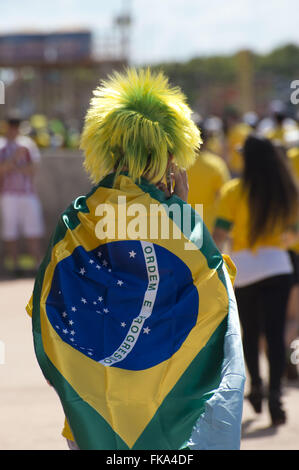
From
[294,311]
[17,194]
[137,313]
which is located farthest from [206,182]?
[17,194]

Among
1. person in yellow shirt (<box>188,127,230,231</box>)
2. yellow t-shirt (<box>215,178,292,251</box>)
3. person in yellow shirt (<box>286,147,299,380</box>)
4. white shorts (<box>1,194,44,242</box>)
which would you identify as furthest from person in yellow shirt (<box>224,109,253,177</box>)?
yellow t-shirt (<box>215,178,292,251</box>)

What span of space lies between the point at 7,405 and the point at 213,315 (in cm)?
303

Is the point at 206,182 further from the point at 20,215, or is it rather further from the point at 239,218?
the point at 20,215

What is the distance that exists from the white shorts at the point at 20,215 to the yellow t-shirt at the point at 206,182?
14.3ft

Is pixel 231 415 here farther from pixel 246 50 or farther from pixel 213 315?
pixel 246 50

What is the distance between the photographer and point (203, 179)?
7.27 meters

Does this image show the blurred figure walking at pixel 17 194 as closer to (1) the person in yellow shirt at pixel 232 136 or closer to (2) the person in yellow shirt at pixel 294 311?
(1) the person in yellow shirt at pixel 232 136

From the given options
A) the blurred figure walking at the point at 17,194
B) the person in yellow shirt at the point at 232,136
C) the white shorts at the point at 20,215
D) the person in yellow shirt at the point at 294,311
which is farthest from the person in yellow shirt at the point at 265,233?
the person in yellow shirt at the point at 232,136

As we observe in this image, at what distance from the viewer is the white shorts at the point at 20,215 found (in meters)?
11.3

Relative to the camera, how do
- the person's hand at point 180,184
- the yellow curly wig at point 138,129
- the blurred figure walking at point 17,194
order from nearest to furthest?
the yellow curly wig at point 138,129, the person's hand at point 180,184, the blurred figure walking at point 17,194

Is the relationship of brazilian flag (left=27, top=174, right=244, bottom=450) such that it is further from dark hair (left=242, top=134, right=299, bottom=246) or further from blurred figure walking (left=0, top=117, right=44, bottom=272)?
blurred figure walking (left=0, top=117, right=44, bottom=272)

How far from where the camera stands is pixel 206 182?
23.9ft

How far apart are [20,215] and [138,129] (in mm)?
8235

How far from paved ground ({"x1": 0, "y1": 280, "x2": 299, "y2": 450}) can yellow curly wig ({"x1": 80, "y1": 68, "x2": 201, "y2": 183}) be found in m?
2.24
